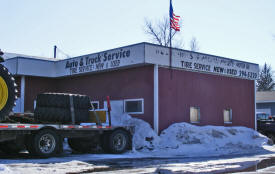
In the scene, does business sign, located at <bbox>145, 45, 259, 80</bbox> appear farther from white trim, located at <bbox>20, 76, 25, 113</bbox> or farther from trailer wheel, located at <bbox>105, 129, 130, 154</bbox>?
white trim, located at <bbox>20, 76, 25, 113</bbox>

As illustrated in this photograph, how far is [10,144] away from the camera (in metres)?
14.3

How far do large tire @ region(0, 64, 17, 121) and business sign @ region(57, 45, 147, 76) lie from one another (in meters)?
8.29

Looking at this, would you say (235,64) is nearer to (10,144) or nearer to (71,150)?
(71,150)

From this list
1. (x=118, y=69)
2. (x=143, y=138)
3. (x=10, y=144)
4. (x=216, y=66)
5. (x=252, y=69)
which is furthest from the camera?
(x=252, y=69)

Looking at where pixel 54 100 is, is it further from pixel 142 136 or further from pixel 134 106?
pixel 134 106

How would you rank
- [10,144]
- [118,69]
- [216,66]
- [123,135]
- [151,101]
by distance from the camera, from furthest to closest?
[216,66]
[118,69]
[151,101]
[123,135]
[10,144]

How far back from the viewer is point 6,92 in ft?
38.2

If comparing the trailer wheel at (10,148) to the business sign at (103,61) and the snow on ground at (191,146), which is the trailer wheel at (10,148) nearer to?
the snow on ground at (191,146)

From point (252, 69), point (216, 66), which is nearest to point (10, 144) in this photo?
point (216, 66)

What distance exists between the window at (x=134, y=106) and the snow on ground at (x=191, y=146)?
1.86 feet

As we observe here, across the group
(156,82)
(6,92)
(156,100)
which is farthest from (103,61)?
(6,92)

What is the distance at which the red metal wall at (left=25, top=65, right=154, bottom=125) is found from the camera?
64.0 ft

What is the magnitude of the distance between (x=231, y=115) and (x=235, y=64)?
3.11 m

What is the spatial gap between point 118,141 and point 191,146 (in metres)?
3.95
